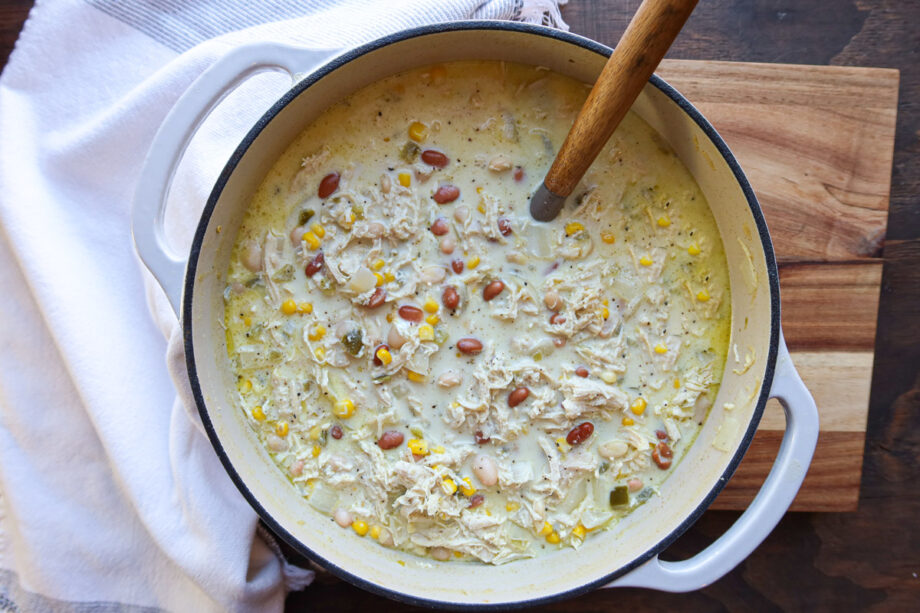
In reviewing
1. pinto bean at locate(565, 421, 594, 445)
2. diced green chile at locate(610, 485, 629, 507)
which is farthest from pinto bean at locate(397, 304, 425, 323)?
diced green chile at locate(610, 485, 629, 507)

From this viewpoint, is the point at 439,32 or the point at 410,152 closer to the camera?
the point at 439,32

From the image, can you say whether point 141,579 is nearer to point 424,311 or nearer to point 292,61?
point 424,311

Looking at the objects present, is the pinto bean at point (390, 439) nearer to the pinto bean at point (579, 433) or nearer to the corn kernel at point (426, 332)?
the corn kernel at point (426, 332)

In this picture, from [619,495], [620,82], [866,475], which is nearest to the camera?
[620,82]

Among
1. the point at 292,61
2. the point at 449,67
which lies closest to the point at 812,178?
the point at 449,67

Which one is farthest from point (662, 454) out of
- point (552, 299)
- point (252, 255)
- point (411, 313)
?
point (252, 255)

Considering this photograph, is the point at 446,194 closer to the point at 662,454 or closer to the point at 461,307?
the point at 461,307
